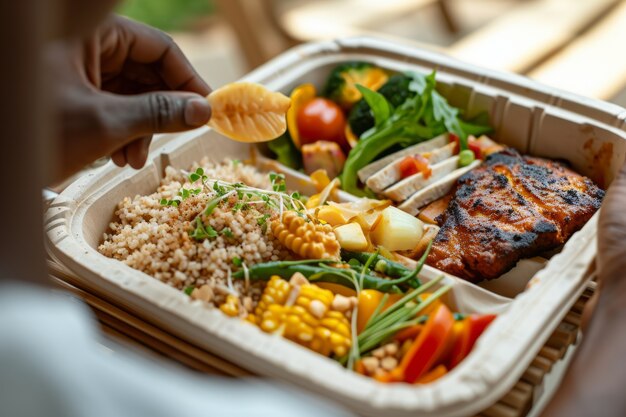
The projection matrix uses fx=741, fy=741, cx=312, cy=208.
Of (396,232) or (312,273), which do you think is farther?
(396,232)

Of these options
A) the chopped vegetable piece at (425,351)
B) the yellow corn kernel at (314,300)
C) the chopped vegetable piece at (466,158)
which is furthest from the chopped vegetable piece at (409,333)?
the chopped vegetable piece at (466,158)

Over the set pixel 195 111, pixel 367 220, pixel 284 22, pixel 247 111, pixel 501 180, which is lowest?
pixel 284 22

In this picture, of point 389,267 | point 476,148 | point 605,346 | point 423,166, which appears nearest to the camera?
point 605,346

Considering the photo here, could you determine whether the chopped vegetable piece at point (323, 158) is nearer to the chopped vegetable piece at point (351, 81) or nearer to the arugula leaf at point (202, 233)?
the chopped vegetable piece at point (351, 81)

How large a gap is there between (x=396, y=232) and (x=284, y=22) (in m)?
2.19

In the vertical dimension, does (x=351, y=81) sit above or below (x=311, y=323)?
above

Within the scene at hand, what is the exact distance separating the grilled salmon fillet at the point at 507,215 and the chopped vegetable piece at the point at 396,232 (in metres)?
0.06

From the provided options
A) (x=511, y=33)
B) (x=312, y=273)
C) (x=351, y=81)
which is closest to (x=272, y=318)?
(x=312, y=273)

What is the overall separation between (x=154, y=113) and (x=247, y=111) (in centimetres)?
49

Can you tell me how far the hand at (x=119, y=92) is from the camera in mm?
1414

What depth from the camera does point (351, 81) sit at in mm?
2541

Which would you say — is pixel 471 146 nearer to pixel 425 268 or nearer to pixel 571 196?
pixel 571 196

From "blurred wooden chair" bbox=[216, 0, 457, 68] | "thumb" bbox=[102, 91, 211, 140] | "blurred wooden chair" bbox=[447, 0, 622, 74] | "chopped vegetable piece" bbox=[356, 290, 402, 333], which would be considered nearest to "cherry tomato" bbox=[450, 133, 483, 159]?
"chopped vegetable piece" bbox=[356, 290, 402, 333]

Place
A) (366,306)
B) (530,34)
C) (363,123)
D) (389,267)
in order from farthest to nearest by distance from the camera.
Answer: (530,34)
(363,123)
(389,267)
(366,306)
